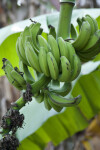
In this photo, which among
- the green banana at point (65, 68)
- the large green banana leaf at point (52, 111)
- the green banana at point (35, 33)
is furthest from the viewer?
the large green banana leaf at point (52, 111)

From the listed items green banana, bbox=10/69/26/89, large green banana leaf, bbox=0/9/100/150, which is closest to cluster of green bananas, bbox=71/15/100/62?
green banana, bbox=10/69/26/89

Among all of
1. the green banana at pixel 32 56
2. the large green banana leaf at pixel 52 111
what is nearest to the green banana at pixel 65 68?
the green banana at pixel 32 56

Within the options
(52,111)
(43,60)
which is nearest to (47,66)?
(43,60)

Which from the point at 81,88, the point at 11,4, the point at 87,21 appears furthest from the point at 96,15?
the point at 11,4

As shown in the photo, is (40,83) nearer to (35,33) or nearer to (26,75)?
(26,75)

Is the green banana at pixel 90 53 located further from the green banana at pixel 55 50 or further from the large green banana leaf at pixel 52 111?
the large green banana leaf at pixel 52 111

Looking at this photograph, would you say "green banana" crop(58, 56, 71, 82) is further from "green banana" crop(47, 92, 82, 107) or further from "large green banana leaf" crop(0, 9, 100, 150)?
"large green banana leaf" crop(0, 9, 100, 150)

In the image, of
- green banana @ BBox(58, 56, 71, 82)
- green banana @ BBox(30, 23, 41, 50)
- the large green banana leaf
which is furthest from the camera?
the large green banana leaf
